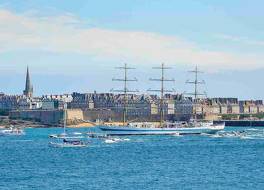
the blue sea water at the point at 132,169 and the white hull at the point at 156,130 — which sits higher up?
the white hull at the point at 156,130

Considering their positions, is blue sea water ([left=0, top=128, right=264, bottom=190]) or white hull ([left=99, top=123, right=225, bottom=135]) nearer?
blue sea water ([left=0, top=128, right=264, bottom=190])

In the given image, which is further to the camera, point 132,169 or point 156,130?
point 156,130

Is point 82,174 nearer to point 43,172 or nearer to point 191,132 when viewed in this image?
point 43,172

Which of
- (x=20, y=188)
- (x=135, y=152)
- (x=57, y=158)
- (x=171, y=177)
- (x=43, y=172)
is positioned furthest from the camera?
(x=135, y=152)

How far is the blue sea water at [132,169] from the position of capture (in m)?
52.4

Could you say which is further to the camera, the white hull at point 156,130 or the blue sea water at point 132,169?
the white hull at point 156,130

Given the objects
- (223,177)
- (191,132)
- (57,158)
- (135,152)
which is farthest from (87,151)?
(191,132)

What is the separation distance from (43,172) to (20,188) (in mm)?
9756

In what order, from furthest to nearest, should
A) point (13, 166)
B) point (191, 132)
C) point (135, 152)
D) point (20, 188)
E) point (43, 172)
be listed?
point (191, 132) < point (135, 152) < point (13, 166) < point (43, 172) < point (20, 188)

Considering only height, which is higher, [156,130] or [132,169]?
[156,130]

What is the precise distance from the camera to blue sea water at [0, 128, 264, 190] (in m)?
52.4

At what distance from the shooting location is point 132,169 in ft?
206

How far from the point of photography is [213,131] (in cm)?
13950

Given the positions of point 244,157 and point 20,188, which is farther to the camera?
point 244,157
